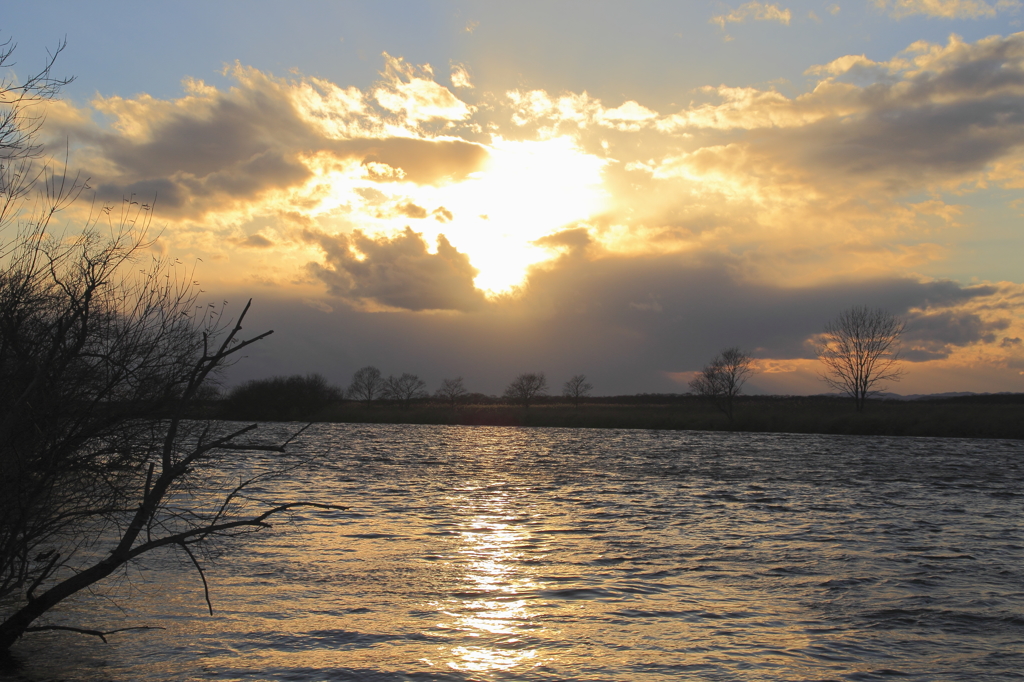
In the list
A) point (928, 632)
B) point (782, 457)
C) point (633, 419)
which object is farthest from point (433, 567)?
point (633, 419)

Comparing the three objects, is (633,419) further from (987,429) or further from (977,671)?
(977,671)

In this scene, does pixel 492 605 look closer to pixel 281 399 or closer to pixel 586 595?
pixel 586 595

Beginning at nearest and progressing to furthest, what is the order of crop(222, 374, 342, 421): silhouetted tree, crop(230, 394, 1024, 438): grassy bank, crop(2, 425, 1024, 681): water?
1. crop(2, 425, 1024, 681): water
2. crop(230, 394, 1024, 438): grassy bank
3. crop(222, 374, 342, 421): silhouetted tree

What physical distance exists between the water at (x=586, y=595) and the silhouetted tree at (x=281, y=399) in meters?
83.2

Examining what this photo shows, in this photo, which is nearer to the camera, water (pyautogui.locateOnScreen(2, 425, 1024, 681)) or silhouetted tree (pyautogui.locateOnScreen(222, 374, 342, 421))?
water (pyautogui.locateOnScreen(2, 425, 1024, 681))

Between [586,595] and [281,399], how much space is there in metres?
104

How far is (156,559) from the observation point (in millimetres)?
14055

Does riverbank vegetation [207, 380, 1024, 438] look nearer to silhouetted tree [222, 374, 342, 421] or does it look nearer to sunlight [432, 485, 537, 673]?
silhouetted tree [222, 374, 342, 421]

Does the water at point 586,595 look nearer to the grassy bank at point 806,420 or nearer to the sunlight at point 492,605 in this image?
the sunlight at point 492,605

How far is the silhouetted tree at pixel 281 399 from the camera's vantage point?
102m

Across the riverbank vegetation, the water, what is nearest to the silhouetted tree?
the riverbank vegetation

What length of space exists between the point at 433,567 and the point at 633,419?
72881 mm

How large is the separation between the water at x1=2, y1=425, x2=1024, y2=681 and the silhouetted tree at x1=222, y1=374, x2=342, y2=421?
83238 mm

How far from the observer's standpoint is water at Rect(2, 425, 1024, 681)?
27.6ft
